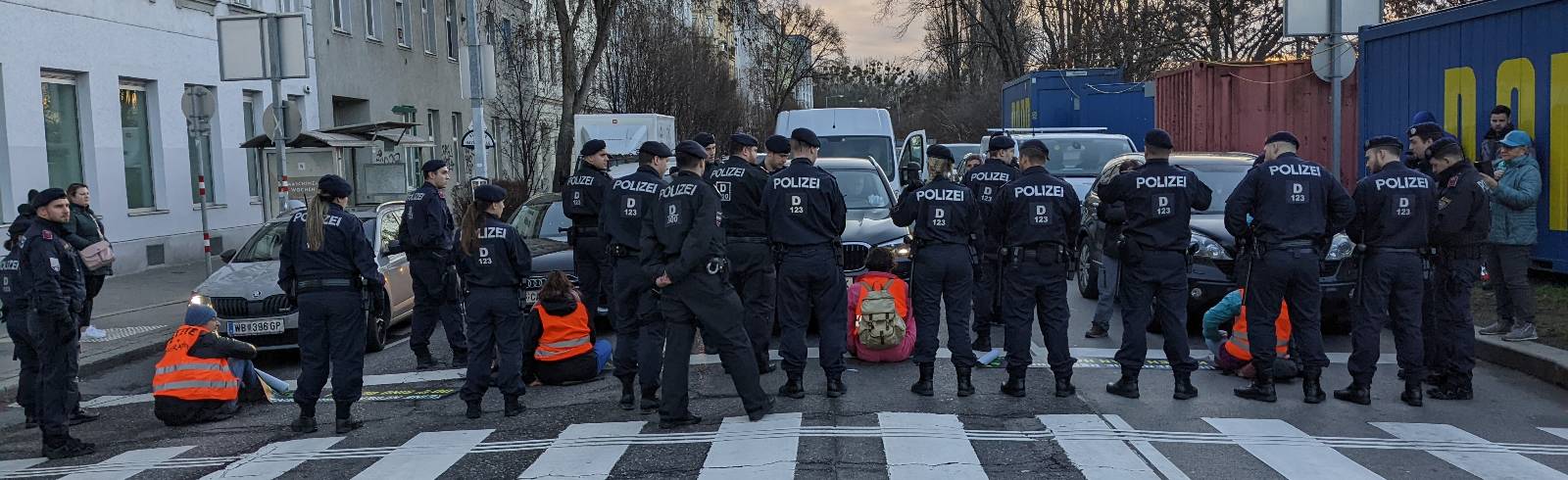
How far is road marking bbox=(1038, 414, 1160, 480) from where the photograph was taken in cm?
607

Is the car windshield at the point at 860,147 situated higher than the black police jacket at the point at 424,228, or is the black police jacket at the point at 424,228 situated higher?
the car windshield at the point at 860,147

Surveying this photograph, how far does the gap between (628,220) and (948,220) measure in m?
2.03

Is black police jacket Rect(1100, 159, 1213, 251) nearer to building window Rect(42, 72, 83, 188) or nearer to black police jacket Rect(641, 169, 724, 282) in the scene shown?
black police jacket Rect(641, 169, 724, 282)

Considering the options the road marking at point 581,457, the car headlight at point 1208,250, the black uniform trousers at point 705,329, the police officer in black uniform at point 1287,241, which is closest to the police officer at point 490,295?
the road marking at point 581,457

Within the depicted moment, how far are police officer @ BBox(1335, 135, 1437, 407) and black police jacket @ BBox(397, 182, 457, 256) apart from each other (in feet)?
20.8

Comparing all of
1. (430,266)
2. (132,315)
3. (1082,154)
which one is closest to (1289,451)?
(430,266)

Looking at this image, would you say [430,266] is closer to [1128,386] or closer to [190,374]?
[190,374]

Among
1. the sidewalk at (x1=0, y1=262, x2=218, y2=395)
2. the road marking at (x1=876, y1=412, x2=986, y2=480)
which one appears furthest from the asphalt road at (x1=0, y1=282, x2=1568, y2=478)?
the sidewalk at (x1=0, y1=262, x2=218, y2=395)

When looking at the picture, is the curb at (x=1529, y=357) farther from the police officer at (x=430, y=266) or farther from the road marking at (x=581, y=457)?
the police officer at (x=430, y=266)

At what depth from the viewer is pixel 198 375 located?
26.9ft

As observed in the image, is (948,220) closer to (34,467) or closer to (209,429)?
(209,429)

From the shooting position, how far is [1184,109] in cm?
2256

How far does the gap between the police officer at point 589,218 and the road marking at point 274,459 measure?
2.41 meters

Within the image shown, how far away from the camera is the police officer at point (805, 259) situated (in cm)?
815
